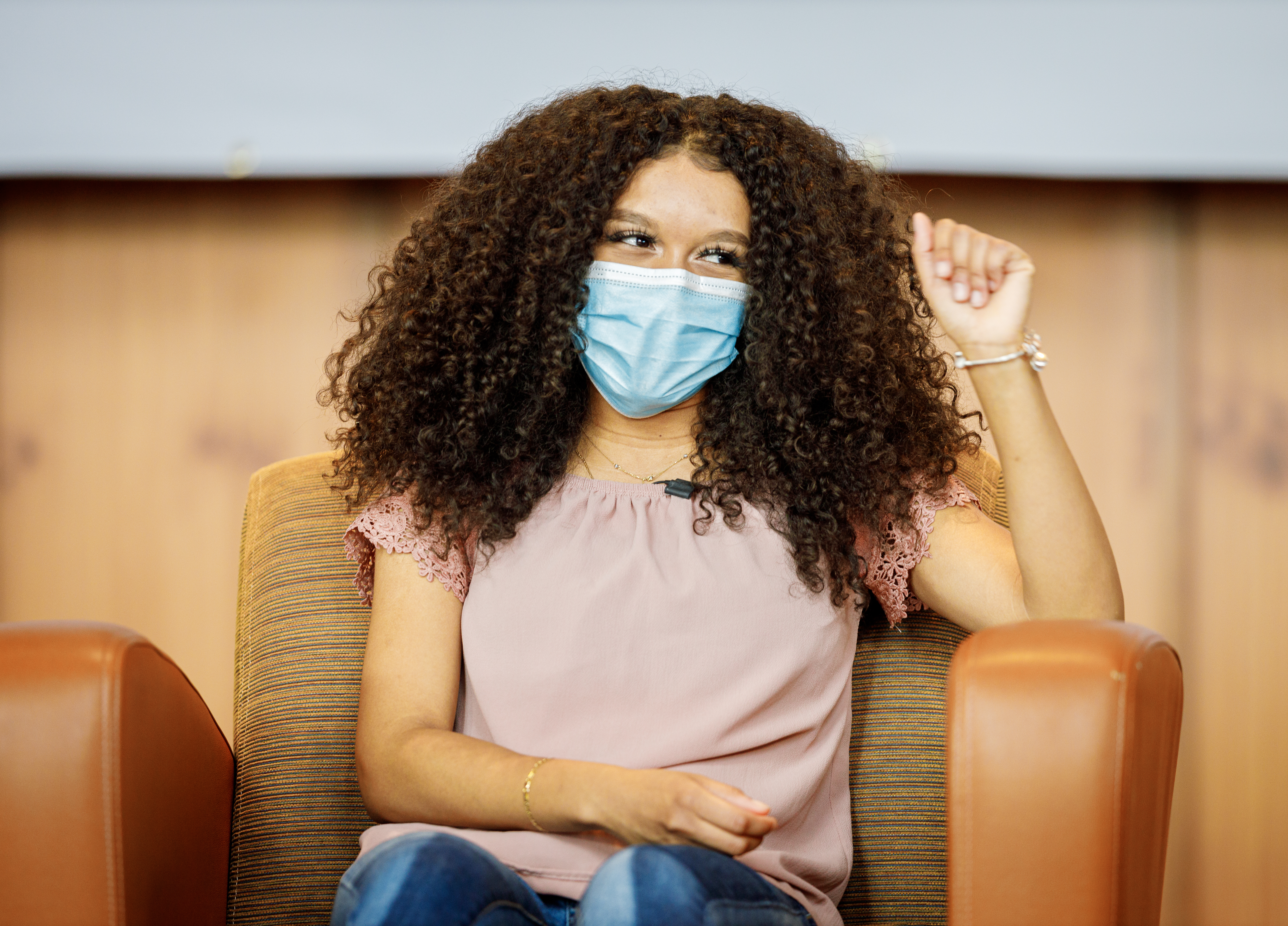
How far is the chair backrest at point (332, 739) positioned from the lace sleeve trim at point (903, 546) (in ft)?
0.28

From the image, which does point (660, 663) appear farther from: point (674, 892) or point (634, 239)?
point (634, 239)

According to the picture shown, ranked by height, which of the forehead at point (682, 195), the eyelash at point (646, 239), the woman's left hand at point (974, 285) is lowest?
the woman's left hand at point (974, 285)

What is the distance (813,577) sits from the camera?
4.03 ft

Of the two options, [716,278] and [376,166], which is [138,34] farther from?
[716,278]

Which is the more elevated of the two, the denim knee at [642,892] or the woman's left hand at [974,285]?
the woman's left hand at [974,285]

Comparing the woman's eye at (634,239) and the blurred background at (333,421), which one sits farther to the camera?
the blurred background at (333,421)

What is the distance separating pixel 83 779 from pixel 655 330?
0.70 metres

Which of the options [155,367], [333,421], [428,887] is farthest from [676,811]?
[155,367]

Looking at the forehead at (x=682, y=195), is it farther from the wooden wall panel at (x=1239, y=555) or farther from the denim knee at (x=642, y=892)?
the wooden wall panel at (x=1239, y=555)

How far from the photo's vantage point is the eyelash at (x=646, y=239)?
1.30 metres

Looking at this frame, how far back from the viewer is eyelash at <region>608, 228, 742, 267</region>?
51.1 inches

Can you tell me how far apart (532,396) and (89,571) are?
1.36 metres

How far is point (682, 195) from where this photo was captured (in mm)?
1294

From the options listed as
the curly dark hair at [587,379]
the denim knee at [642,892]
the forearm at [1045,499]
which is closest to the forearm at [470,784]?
the denim knee at [642,892]
